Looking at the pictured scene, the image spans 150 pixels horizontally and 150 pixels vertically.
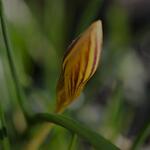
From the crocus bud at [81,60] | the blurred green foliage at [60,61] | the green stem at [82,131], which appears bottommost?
the blurred green foliage at [60,61]

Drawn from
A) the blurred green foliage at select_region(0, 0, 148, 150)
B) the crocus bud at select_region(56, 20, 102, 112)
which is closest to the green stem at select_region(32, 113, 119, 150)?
the crocus bud at select_region(56, 20, 102, 112)

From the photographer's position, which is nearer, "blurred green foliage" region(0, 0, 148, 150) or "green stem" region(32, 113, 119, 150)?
"green stem" region(32, 113, 119, 150)

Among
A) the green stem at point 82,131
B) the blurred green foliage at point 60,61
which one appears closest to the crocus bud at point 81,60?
the green stem at point 82,131

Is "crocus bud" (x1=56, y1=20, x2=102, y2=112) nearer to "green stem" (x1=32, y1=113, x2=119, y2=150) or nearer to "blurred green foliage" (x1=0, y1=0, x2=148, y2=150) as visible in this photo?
"green stem" (x1=32, y1=113, x2=119, y2=150)

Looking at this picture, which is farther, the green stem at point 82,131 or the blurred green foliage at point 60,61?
the blurred green foliage at point 60,61

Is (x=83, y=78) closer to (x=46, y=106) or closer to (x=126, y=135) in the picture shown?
(x=46, y=106)

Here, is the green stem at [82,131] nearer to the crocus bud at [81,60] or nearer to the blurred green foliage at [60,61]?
the crocus bud at [81,60]
